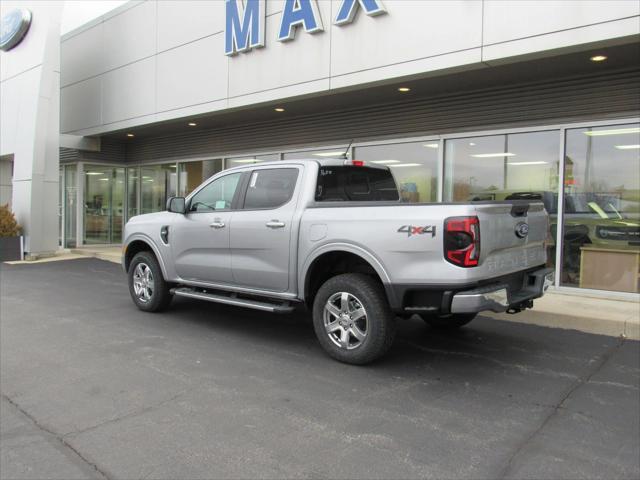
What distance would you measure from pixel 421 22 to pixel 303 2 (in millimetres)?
2514

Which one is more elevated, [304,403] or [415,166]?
[415,166]

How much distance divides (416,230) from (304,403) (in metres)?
1.68

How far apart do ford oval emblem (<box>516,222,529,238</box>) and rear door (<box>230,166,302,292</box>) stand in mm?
2195

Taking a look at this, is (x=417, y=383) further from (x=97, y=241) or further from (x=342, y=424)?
(x=97, y=241)

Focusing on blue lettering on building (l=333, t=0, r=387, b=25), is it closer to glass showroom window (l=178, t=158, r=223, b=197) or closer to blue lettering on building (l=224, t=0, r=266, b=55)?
blue lettering on building (l=224, t=0, r=266, b=55)

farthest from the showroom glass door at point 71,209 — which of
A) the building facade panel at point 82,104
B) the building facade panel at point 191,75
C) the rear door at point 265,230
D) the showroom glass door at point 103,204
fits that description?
the rear door at point 265,230

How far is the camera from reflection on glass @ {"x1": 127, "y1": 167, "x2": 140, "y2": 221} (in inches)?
682

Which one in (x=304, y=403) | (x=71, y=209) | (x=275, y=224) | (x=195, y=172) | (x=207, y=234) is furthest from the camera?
(x=71, y=209)

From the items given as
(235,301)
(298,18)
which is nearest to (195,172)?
(298,18)

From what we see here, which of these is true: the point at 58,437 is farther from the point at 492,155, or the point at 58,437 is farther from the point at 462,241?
the point at 492,155

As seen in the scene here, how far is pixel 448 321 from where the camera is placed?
20.1 feet

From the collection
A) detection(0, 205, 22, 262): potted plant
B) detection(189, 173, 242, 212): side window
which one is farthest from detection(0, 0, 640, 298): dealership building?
detection(189, 173, 242, 212): side window

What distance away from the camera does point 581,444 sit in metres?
3.38

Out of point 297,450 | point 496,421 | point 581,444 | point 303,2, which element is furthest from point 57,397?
point 303,2
